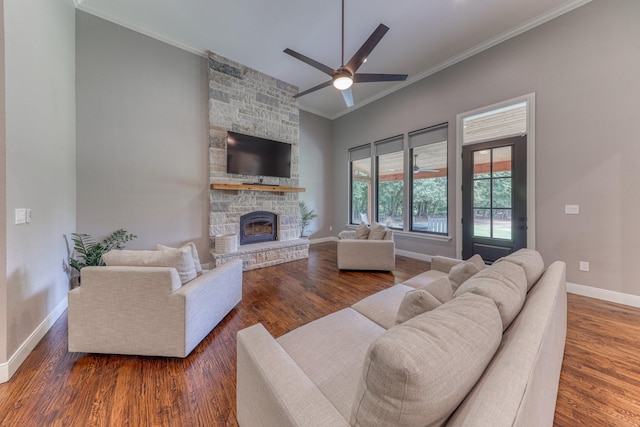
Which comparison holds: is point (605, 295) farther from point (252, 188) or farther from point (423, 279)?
point (252, 188)

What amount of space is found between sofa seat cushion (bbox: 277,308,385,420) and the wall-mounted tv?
3.59m

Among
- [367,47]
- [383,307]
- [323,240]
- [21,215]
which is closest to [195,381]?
[383,307]

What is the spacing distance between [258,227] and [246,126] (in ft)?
6.51

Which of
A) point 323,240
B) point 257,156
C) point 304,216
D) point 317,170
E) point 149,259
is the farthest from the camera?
→ point 323,240

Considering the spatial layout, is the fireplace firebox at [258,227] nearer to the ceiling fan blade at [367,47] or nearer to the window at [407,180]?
the window at [407,180]

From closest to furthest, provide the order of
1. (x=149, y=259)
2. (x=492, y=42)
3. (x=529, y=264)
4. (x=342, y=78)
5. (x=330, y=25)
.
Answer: (x=529, y=264)
(x=149, y=259)
(x=342, y=78)
(x=330, y=25)
(x=492, y=42)

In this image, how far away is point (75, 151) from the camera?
9.89 ft

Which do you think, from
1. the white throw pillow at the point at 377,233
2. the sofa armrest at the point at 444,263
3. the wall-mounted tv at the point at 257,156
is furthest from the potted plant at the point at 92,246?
the sofa armrest at the point at 444,263

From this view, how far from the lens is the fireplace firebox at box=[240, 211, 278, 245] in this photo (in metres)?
4.64

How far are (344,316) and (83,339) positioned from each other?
6.36 feet

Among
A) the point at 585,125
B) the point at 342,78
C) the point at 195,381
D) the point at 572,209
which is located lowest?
the point at 195,381

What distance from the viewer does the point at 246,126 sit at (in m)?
4.50

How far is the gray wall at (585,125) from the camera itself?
266 centimetres

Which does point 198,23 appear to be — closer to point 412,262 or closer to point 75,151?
point 75,151
